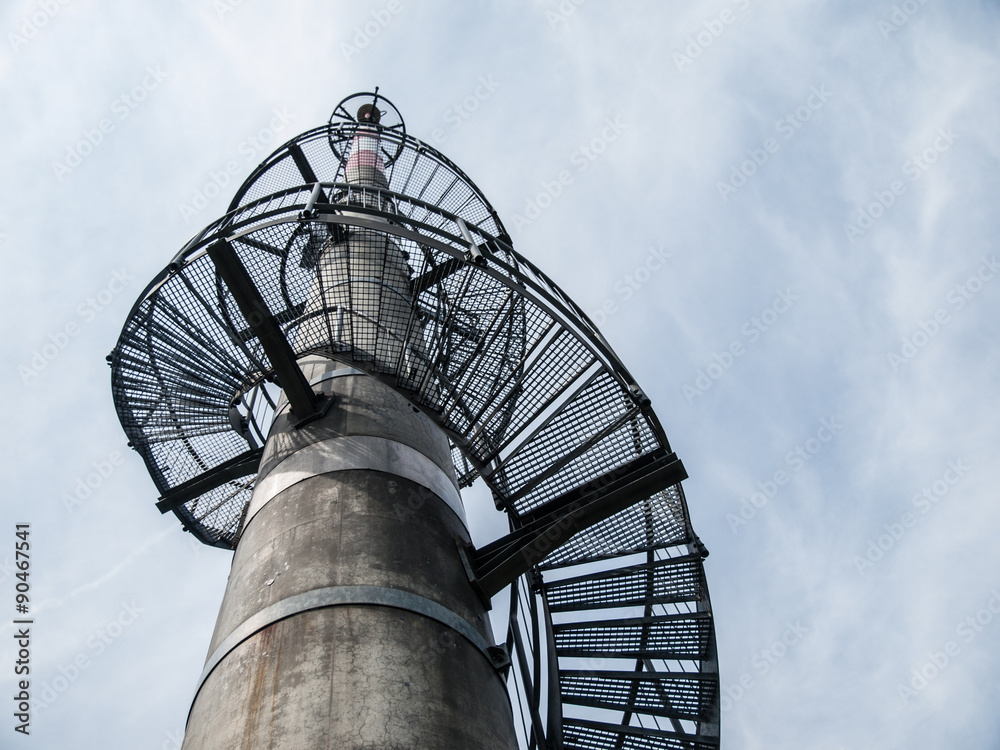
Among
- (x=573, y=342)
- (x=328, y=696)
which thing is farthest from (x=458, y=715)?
(x=573, y=342)

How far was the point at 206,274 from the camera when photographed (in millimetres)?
8992

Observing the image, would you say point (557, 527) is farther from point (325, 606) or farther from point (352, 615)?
point (325, 606)

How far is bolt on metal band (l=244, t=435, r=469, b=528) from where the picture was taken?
712 cm

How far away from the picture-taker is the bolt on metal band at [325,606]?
559 cm

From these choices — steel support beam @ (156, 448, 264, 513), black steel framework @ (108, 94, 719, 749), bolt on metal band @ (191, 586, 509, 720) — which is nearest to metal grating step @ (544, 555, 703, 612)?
black steel framework @ (108, 94, 719, 749)

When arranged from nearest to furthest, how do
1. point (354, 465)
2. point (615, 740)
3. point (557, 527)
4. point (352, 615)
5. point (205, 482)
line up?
point (352, 615)
point (354, 465)
point (557, 527)
point (615, 740)
point (205, 482)

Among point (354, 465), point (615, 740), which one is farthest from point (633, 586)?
point (354, 465)

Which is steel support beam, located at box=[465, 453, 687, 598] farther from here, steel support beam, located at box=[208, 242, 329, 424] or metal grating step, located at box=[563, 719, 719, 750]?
metal grating step, located at box=[563, 719, 719, 750]

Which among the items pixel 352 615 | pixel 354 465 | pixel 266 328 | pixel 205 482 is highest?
pixel 205 482

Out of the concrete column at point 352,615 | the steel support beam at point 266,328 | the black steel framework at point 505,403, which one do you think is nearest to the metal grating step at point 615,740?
the black steel framework at point 505,403

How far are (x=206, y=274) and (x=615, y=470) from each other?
541 cm

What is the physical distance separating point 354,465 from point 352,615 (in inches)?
71.8

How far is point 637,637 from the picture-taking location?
9117 mm

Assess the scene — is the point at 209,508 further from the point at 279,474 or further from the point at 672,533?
the point at 672,533
